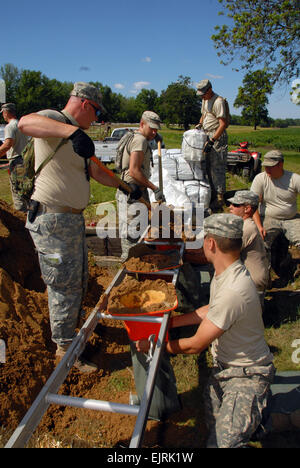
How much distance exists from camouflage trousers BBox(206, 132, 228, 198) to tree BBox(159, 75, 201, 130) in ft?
156

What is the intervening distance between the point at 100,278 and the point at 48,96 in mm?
60782

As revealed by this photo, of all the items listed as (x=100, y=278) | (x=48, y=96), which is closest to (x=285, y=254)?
(x=100, y=278)

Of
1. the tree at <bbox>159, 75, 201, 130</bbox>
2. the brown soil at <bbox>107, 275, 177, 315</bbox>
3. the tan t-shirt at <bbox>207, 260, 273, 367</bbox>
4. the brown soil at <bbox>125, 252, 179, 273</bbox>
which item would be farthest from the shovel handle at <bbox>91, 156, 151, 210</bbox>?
the tree at <bbox>159, 75, 201, 130</bbox>

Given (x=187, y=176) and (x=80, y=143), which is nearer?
(x=80, y=143)

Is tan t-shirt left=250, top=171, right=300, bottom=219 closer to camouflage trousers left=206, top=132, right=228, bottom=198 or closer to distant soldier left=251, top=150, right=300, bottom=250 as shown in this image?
distant soldier left=251, top=150, right=300, bottom=250

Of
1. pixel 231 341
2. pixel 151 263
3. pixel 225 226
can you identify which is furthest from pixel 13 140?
pixel 231 341

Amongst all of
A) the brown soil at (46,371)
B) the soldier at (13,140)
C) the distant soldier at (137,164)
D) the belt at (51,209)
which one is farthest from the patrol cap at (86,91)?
the soldier at (13,140)

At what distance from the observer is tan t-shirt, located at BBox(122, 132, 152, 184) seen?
374cm

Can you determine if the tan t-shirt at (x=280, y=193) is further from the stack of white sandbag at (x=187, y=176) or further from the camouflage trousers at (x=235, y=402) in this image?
the camouflage trousers at (x=235, y=402)

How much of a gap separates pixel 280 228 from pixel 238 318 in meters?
2.94

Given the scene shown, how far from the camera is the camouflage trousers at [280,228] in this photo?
14.5ft

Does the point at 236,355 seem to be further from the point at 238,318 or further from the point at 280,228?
the point at 280,228

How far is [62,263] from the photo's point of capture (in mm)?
2711
